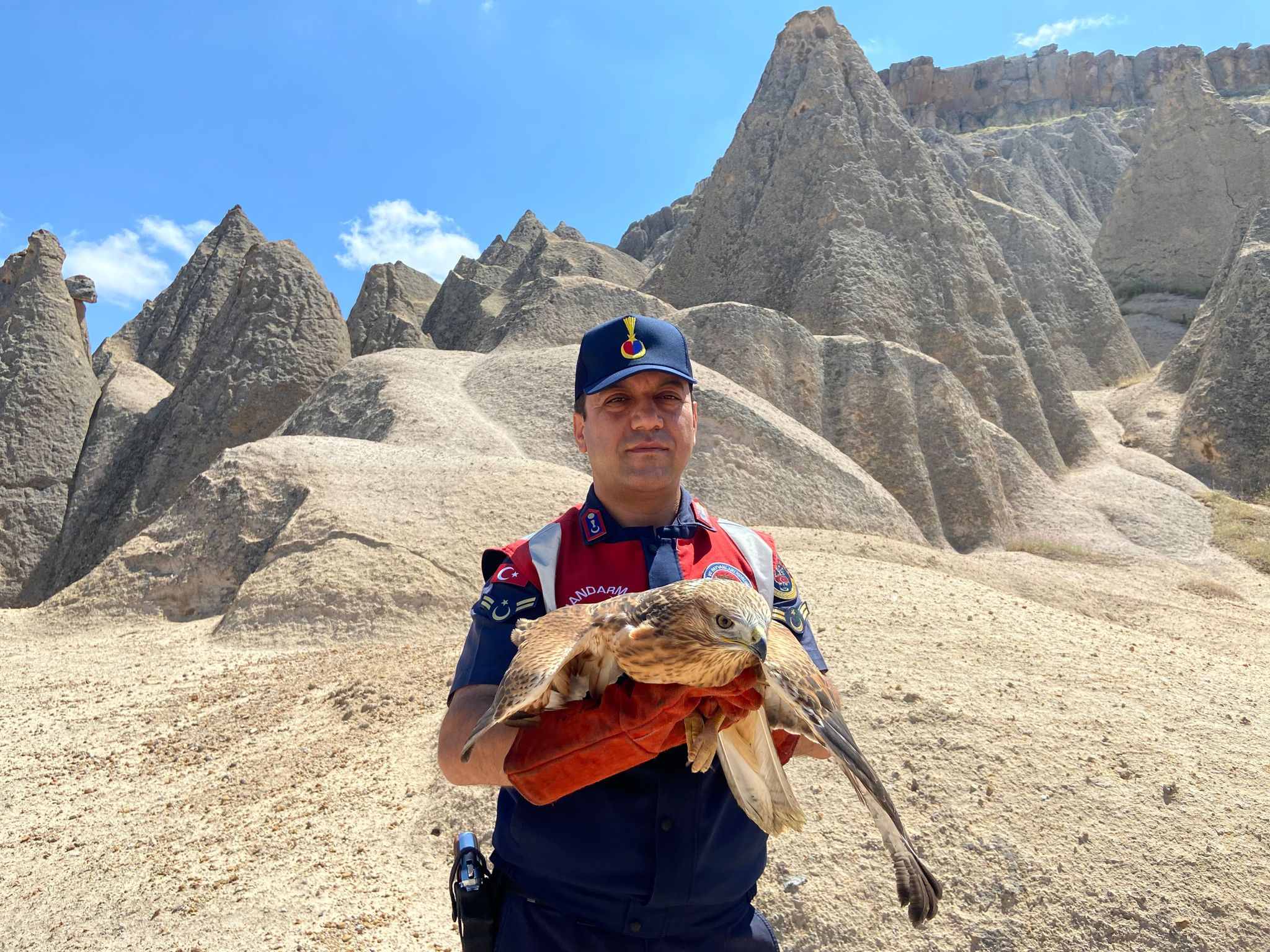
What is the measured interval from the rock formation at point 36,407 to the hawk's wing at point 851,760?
15.7 m

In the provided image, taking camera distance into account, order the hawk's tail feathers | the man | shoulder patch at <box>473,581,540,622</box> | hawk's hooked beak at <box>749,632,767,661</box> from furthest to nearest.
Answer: shoulder patch at <box>473,581,540,622</box>, the man, the hawk's tail feathers, hawk's hooked beak at <box>749,632,767,661</box>

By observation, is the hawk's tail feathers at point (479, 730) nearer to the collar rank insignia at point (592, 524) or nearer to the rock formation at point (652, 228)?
the collar rank insignia at point (592, 524)

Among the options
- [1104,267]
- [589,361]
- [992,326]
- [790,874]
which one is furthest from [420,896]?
[1104,267]

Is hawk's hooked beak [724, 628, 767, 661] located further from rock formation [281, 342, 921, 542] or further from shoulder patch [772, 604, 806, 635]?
rock formation [281, 342, 921, 542]

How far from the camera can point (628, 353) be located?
6.66 ft

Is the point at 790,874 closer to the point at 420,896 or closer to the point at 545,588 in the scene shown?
the point at 420,896

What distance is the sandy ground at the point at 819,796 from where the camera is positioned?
10.7ft

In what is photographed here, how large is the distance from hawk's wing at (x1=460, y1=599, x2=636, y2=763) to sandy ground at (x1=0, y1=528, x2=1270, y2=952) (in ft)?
6.97

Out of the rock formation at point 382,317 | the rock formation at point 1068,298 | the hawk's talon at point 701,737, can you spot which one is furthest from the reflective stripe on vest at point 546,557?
the rock formation at point 1068,298

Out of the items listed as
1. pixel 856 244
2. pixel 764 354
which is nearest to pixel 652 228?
pixel 856 244

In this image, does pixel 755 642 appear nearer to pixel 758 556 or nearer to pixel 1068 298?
pixel 758 556

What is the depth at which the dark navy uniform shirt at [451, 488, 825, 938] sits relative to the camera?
5.69 feet

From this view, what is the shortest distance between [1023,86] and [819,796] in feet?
242

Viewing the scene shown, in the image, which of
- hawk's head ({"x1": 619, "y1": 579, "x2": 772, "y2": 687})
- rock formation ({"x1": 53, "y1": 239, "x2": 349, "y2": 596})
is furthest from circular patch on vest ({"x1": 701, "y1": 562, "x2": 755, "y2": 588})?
rock formation ({"x1": 53, "y1": 239, "x2": 349, "y2": 596})
